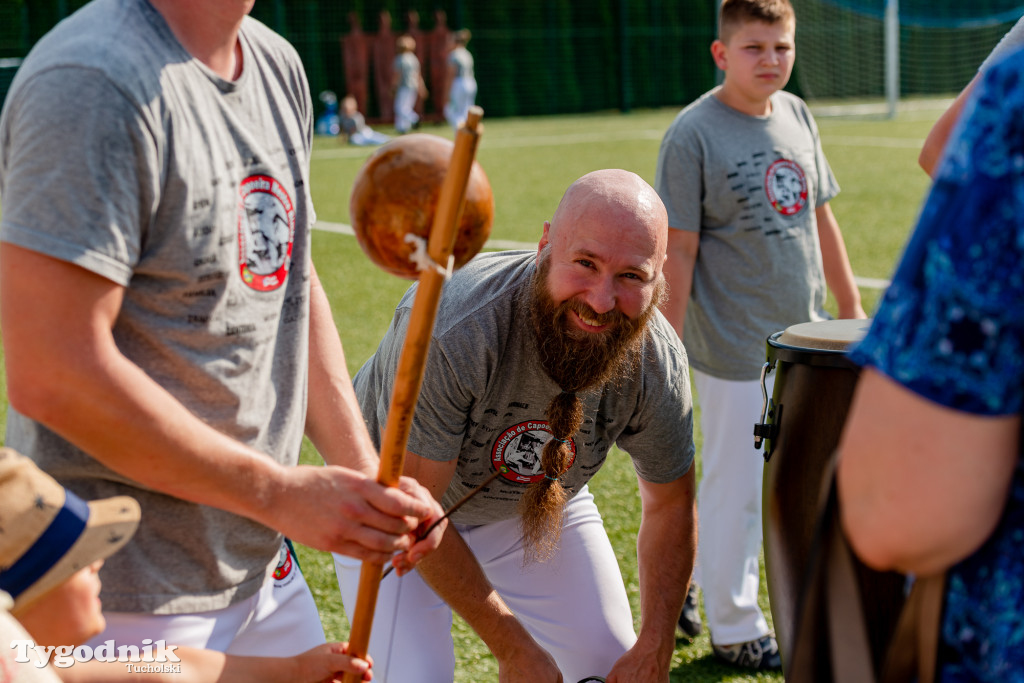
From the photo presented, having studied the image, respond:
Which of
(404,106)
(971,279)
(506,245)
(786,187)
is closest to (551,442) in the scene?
(786,187)

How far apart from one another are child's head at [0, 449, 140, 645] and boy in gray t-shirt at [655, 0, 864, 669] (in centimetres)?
229

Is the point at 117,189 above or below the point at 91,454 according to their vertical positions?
above

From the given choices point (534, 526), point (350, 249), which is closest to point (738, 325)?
point (534, 526)

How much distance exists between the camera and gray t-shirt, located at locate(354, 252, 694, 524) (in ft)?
8.14

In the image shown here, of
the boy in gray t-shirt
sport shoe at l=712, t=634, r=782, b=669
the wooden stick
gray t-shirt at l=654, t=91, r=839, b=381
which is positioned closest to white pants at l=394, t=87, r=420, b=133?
the boy in gray t-shirt

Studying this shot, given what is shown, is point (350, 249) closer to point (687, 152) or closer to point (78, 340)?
point (687, 152)

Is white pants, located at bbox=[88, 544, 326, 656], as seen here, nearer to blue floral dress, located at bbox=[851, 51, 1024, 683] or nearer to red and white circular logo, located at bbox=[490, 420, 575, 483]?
red and white circular logo, located at bbox=[490, 420, 575, 483]

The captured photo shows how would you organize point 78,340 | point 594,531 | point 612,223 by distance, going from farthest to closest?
point 594,531 → point 612,223 → point 78,340

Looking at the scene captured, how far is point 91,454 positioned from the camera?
1.43 m

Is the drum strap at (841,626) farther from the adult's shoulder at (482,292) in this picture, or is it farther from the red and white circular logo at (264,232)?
the adult's shoulder at (482,292)

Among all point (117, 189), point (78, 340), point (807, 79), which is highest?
point (117, 189)

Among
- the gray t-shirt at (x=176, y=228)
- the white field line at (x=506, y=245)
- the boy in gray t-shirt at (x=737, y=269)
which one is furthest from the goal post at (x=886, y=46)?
the gray t-shirt at (x=176, y=228)

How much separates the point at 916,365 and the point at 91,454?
1.05 m

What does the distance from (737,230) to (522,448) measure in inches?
52.6
